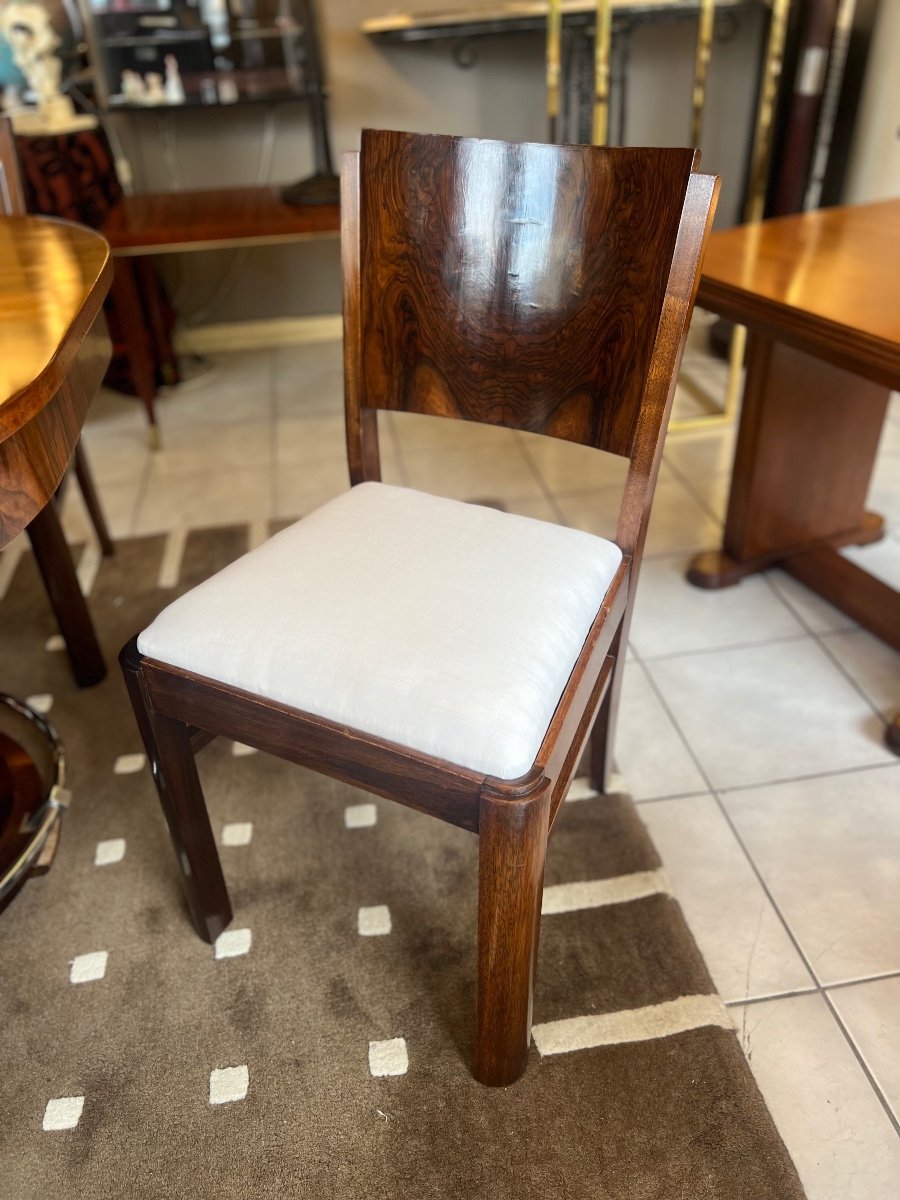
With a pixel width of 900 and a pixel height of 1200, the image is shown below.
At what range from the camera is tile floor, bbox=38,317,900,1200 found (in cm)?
104

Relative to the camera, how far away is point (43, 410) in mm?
831

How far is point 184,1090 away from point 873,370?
1.21 meters

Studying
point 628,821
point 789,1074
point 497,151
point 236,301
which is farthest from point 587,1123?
point 236,301

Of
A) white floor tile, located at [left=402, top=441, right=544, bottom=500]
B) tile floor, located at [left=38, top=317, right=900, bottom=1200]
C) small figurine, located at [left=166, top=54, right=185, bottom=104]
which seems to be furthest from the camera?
small figurine, located at [left=166, top=54, right=185, bottom=104]

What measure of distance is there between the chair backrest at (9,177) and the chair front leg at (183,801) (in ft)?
3.51

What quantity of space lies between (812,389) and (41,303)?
1.30m

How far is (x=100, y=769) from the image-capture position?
144 cm

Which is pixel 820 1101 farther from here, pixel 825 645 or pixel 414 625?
pixel 825 645

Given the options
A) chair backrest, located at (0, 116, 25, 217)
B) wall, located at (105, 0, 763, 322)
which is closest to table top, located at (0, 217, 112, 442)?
chair backrest, located at (0, 116, 25, 217)

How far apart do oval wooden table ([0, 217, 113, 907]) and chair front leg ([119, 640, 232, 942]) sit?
8.5 inches

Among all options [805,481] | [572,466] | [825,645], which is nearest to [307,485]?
[572,466]

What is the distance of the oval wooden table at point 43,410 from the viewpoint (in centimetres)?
80

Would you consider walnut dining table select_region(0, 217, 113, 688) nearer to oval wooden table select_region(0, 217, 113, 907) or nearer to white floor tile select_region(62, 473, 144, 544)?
oval wooden table select_region(0, 217, 113, 907)

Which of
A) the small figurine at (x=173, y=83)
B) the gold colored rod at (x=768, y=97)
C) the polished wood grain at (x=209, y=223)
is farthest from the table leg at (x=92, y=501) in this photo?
the gold colored rod at (x=768, y=97)
